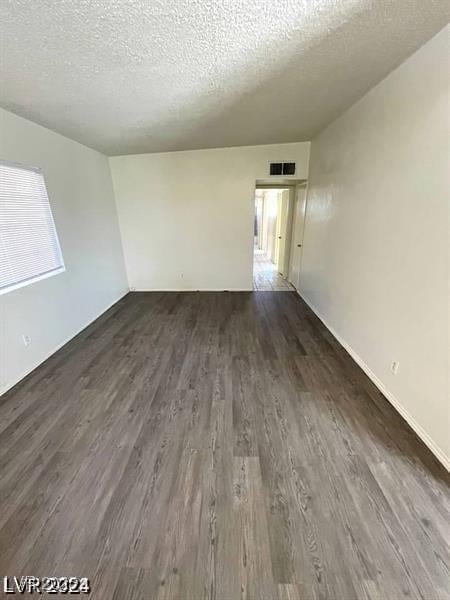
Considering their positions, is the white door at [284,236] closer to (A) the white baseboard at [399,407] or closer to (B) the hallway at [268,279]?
(B) the hallway at [268,279]

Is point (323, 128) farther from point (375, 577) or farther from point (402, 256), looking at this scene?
point (375, 577)

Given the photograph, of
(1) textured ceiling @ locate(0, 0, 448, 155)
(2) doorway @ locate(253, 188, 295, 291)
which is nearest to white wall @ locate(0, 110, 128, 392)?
(1) textured ceiling @ locate(0, 0, 448, 155)

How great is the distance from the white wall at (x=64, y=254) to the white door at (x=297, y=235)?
→ 3.58 metres

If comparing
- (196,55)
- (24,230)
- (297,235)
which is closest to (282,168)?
(297,235)

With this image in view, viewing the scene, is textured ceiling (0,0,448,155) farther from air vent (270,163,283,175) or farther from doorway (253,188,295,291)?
doorway (253,188,295,291)

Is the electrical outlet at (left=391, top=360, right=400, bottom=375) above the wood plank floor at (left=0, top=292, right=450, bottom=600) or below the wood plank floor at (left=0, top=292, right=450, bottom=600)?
above

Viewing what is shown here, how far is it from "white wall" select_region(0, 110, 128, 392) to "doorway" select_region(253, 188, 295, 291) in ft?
10.1

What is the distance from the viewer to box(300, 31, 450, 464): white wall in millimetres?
1667

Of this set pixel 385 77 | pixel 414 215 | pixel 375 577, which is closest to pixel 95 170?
pixel 385 77

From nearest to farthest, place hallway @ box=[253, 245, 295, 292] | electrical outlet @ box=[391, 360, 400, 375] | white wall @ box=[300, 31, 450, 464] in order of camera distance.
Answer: white wall @ box=[300, 31, 450, 464] → electrical outlet @ box=[391, 360, 400, 375] → hallway @ box=[253, 245, 295, 292]

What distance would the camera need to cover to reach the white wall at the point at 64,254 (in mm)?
2598

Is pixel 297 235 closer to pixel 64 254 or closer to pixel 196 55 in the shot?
pixel 196 55

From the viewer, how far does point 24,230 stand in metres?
2.82

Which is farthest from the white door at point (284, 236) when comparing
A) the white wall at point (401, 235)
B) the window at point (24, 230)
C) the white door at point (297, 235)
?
the window at point (24, 230)
